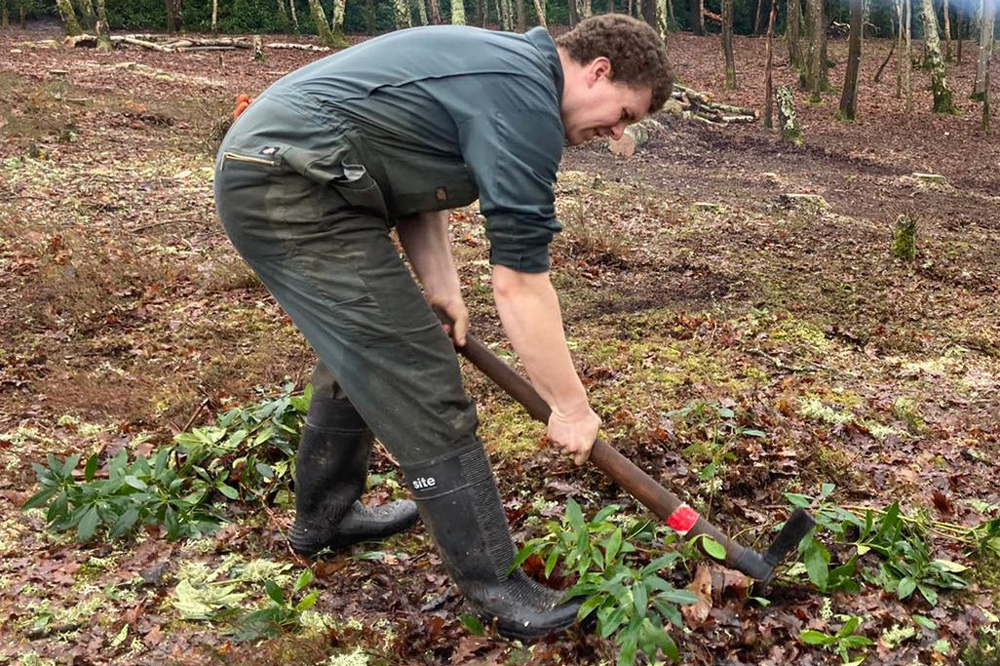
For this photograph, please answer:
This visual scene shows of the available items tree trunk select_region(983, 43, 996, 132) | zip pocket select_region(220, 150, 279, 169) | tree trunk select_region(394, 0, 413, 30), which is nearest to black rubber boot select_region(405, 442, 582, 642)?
zip pocket select_region(220, 150, 279, 169)

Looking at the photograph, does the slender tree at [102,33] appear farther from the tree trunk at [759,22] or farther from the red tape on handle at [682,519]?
the tree trunk at [759,22]

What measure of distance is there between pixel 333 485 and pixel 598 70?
1.85 metres

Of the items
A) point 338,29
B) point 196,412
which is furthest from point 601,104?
point 338,29

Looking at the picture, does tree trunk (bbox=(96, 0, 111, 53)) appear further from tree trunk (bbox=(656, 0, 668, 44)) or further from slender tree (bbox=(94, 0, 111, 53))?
tree trunk (bbox=(656, 0, 668, 44))

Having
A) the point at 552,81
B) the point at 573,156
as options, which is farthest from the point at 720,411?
the point at 573,156

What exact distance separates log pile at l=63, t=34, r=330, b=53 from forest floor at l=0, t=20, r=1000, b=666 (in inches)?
490

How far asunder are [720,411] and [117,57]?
20695mm

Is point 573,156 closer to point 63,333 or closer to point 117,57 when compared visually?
point 63,333

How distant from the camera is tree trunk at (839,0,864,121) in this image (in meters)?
17.5

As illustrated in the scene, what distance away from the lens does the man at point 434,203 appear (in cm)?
247

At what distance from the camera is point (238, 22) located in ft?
100

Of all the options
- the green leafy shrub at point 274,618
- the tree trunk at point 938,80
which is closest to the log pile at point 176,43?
the tree trunk at point 938,80

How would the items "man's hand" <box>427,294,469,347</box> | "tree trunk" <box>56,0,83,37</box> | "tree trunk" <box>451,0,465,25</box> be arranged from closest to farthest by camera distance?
1. "man's hand" <box>427,294,469,347</box>
2. "tree trunk" <box>451,0,465,25</box>
3. "tree trunk" <box>56,0,83,37</box>

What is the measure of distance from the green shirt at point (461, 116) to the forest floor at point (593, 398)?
1.49 metres
